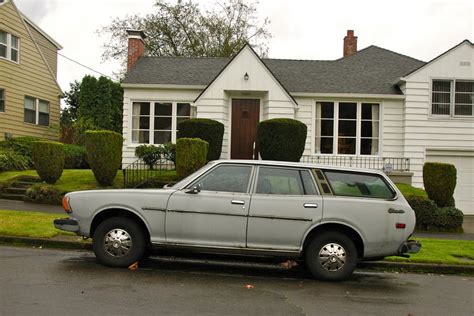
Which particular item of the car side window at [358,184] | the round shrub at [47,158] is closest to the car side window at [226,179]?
the car side window at [358,184]

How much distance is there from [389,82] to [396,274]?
1342cm

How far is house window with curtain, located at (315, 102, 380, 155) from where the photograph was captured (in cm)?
2048

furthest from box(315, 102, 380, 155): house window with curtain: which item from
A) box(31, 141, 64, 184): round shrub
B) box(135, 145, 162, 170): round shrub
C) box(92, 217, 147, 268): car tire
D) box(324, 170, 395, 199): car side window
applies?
box(92, 217, 147, 268): car tire

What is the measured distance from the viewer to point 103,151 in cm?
1587

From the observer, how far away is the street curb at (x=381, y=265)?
927 cm

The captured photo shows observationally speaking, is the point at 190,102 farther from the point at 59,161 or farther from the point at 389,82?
the point at 389,82

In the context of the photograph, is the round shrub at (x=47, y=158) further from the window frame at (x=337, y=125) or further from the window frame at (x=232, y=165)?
the window frame at (x=232, y=165)

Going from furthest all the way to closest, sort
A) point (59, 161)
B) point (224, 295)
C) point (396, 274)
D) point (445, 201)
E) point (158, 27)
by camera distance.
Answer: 1. point (158, 27)
2. point (59, 161)
3. point (445, 201)
4. point (396, 274)
5. point (224, 295)

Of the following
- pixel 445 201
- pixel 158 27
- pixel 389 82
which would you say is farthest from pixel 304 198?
pixel 158 27

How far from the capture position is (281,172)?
7.89 m

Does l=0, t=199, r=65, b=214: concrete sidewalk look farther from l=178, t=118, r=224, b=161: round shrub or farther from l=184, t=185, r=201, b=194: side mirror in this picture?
l=184, t=185, r=201, b=194: side mirror

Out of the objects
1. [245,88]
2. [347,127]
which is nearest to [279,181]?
[245,88]

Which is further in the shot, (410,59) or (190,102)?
(410,59)

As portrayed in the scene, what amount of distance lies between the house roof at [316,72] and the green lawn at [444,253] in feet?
31.3
